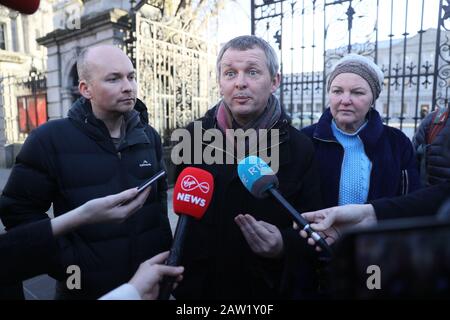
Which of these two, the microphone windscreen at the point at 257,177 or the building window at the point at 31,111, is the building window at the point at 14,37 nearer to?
the building window at the point at 31,111

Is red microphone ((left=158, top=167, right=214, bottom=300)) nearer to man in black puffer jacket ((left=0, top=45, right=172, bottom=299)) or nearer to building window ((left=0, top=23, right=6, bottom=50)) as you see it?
man in black puffer jacket ((left=0, top=45, right=172, bottom=299))

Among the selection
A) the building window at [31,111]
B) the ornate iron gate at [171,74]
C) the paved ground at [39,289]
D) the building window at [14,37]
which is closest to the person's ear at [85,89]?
the paved ground at [39,289]

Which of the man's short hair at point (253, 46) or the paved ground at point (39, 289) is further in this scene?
the paved ground at point (39, 289)

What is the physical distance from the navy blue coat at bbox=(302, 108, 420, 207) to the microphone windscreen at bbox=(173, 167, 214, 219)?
776mm

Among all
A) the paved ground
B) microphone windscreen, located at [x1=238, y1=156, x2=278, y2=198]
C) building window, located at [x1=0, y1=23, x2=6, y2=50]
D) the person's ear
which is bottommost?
the paved ground

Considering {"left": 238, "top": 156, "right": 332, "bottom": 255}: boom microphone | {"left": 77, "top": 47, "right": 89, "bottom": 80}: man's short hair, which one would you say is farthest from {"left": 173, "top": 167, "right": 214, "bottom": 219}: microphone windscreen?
{"left": 77, "top": 47, "right": 89, "bottom": 80}: man's short hair

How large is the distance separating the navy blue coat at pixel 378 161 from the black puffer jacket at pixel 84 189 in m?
1.03

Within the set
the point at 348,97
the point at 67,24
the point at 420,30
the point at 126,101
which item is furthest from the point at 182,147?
the point at 67,24

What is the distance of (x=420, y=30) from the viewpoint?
4.68 meters

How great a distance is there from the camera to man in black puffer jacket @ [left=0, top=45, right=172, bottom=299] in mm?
1577

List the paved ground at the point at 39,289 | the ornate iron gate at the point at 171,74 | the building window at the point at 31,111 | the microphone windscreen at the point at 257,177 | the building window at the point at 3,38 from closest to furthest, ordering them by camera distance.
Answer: the microphone windscreen at the point at 257,177 < the paved ground at the point at 39,289 < the ornate iron gate at the point at 171,74 < the building window at the point at 31,111 < the building window at the point at 3,38

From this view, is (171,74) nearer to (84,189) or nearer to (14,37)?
(84,189)

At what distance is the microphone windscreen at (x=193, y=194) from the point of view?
1.28 m
